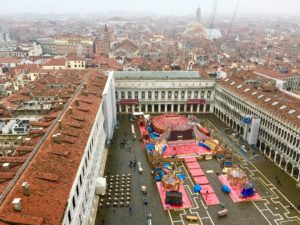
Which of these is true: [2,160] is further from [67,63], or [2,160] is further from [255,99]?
[67,63]

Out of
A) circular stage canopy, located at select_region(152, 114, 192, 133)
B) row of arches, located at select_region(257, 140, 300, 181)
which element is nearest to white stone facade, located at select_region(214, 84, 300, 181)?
row of arches, located at select_region(257, 140, 300, 181)

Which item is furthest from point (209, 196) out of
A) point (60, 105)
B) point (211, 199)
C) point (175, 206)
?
point (60, 105)

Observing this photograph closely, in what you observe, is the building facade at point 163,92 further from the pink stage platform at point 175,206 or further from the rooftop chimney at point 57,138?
the rooftop chimney at point 57,138

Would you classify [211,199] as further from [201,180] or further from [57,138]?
[57,138]

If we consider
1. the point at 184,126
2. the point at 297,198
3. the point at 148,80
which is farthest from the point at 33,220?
the point at 148,80

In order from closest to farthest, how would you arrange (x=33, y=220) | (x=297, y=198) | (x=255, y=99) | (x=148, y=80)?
1. (x=33, y=220)
2. (x=297, y=198)
3. (x=255, y=99)
4. (x=148, y=80)

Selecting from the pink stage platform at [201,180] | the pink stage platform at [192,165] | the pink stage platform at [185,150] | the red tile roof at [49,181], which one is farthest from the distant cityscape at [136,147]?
the pink stage platform at [192,165]

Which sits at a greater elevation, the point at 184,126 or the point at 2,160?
the point at 2,160

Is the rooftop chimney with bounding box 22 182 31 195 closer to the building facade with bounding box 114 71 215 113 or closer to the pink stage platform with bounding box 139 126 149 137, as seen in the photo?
the pink stage platform with bounding box 139 126 149 137
